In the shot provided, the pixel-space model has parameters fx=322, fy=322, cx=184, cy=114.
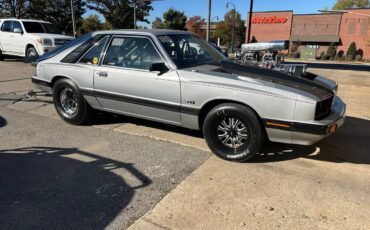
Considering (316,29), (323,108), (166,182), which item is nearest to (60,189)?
(166,182)

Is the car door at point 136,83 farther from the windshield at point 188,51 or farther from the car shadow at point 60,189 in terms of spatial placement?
the car shadow at point 60,189

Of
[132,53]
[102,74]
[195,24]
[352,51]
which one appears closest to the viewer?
[132,53]

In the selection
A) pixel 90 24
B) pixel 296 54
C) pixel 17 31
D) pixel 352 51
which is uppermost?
pixel 90 24

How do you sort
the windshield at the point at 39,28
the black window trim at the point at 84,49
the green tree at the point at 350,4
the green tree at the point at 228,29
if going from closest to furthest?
the black window trim at the point at 84,49 → the windshield at the point at 39,28 → the green tree at the point at 228,29 → the green tree at the point at 350,4

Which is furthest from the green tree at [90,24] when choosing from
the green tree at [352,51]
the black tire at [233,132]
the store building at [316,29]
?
the black tire at [233,132]

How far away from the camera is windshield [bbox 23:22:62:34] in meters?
13.2

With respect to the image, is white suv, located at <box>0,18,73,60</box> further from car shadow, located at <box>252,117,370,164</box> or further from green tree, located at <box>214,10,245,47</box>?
green tree, located at <box>214,10,245,47</box>

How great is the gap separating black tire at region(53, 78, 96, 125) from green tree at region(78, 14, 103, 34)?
40050mm

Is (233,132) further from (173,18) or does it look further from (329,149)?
(173,18)

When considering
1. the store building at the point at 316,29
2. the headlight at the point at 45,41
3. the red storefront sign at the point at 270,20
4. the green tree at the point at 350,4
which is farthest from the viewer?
the green tree at the point at 350,4

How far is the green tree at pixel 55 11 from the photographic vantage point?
35062 millimetres

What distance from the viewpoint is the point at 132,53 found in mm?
4609

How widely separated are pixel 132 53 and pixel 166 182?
81.1 inches

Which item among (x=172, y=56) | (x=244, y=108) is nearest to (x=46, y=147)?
(x=172, y=56)
